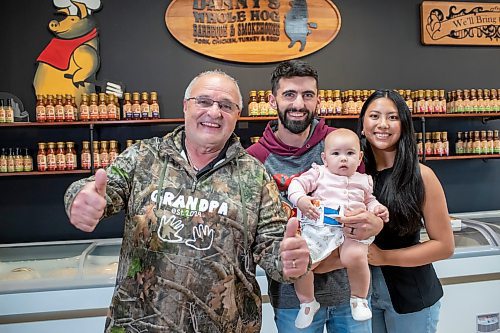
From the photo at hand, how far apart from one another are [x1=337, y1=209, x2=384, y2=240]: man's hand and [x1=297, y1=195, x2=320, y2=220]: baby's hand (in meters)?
0.08

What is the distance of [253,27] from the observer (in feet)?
Result: 12.7

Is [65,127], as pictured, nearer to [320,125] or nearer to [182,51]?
[182,51]

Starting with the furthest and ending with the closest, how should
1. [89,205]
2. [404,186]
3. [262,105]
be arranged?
[262,105], [404,186], [89,205]

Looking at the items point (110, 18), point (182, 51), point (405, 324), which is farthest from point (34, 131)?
point (405, 324)

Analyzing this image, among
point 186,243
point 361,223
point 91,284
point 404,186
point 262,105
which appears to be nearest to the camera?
point 186,243

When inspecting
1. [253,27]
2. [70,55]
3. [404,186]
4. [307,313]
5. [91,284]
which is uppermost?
[253,27]

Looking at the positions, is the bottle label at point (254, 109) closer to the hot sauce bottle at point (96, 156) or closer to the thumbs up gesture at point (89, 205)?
the hot sauce bottle at point (96, 156)

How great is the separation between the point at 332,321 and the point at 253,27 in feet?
9.22

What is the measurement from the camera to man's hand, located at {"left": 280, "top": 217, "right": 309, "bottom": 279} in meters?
1.25

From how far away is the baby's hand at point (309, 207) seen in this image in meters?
1.57

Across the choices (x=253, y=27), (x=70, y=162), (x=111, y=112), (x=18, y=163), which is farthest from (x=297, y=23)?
(x=18, y=163)

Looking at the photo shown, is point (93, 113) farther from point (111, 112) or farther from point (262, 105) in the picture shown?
point (262, 105)

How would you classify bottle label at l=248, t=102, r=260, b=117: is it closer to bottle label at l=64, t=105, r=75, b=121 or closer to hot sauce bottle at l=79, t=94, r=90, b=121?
hot sauce bottle at l=79, t=94, r=90, b=121

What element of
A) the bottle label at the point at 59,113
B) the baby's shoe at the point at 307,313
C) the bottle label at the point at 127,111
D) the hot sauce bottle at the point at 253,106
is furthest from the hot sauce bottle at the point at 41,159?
the baby's shoe at the point at 307,313
